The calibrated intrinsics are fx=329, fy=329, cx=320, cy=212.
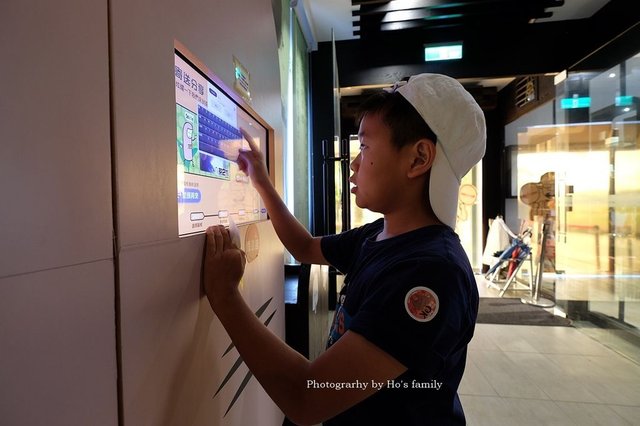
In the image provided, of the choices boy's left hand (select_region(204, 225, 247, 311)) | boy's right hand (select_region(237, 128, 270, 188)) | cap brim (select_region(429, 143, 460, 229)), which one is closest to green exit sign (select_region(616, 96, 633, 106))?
cap brim (select_region(429, 143, 460, 229))

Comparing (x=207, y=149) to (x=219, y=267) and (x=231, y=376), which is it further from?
(x=231, y=376)

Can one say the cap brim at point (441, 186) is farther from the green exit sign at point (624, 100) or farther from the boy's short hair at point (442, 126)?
the green exit sign at point (624, 100)

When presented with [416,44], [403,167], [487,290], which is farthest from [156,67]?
[487,290]

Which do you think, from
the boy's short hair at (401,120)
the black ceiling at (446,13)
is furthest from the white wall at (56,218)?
the black ceiling at (446,13)

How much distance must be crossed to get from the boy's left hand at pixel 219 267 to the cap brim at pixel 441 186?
17.5 inches

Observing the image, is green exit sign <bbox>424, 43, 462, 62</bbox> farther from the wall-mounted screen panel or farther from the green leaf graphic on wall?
the green leaf graphic on wall

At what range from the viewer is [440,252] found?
63 centimetres

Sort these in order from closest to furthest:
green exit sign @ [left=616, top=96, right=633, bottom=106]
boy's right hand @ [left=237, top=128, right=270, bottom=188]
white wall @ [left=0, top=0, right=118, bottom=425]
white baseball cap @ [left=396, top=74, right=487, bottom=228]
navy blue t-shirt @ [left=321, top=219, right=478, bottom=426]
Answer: white wall @ [left=0, top=0, right=118, bottom=425] → navy blue t-shirt @ [left=321, top=219, right=478, bottom=426] → white baseball cap @ [left=396, top=74, right=487, bottom=228] → boy's right hand @ [left=237, top=128, right=270, bottom=188] → green exit sign @ [left=616, top=96, right=633, bottom=106]

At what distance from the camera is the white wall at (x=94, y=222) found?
28 centimetres

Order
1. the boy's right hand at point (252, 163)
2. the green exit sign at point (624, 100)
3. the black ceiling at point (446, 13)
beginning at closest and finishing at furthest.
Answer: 1. the boy's right hand at point (252, 163)
2. the black ceiling at point (446, 13)
3. the green exit sign at point (624, 100)

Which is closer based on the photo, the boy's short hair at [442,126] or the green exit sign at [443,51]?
the boy's short hair at [442,126]

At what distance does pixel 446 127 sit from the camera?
2.36 feet

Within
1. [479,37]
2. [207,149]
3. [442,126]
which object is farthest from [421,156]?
[479,37]

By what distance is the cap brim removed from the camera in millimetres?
734
